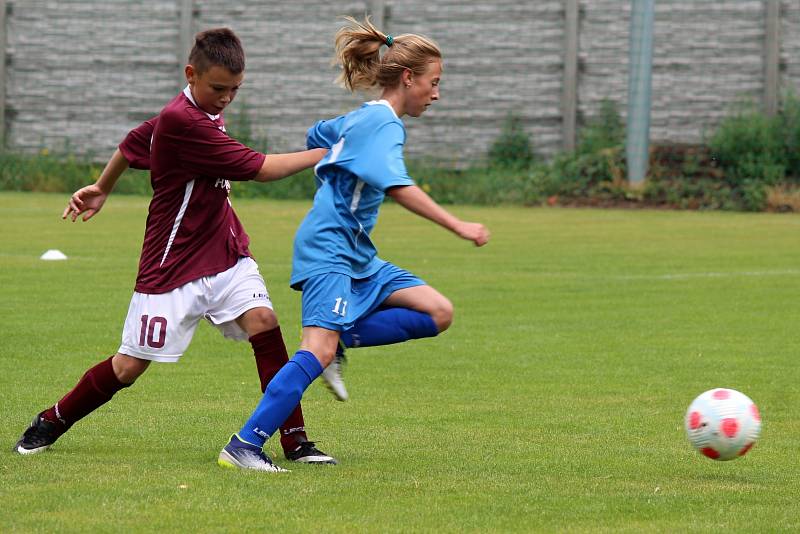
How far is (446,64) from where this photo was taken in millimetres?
25250

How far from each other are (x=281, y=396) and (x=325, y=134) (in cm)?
106

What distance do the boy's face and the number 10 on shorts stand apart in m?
0.86

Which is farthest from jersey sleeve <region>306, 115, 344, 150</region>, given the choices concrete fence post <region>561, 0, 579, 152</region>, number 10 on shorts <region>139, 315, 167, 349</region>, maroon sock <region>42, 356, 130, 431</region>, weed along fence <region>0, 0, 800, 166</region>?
concrete fence post <region>561, 0, 579, 152</region>

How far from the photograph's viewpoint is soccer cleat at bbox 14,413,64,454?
5.89 meters

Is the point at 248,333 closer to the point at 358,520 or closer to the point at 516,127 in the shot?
the point at 358,520

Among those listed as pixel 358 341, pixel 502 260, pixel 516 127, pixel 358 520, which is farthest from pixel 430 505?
pixel 516 127

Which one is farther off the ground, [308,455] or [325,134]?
[325,134]

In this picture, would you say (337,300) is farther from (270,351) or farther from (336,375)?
(270,351)

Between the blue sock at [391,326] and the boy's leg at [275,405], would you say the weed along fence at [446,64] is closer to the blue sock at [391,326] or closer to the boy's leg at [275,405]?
the blue sock at [391,326]

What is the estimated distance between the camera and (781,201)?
22750 millimetres

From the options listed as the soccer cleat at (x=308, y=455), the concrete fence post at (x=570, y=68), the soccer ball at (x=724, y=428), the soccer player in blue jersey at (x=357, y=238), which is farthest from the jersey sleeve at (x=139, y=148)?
the concrete fence post at (x=570, y=68)

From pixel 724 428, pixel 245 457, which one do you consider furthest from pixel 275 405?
pixel 724 428

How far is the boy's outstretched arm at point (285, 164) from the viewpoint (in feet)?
18.3

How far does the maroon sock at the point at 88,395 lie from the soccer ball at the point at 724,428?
7.63 feet
